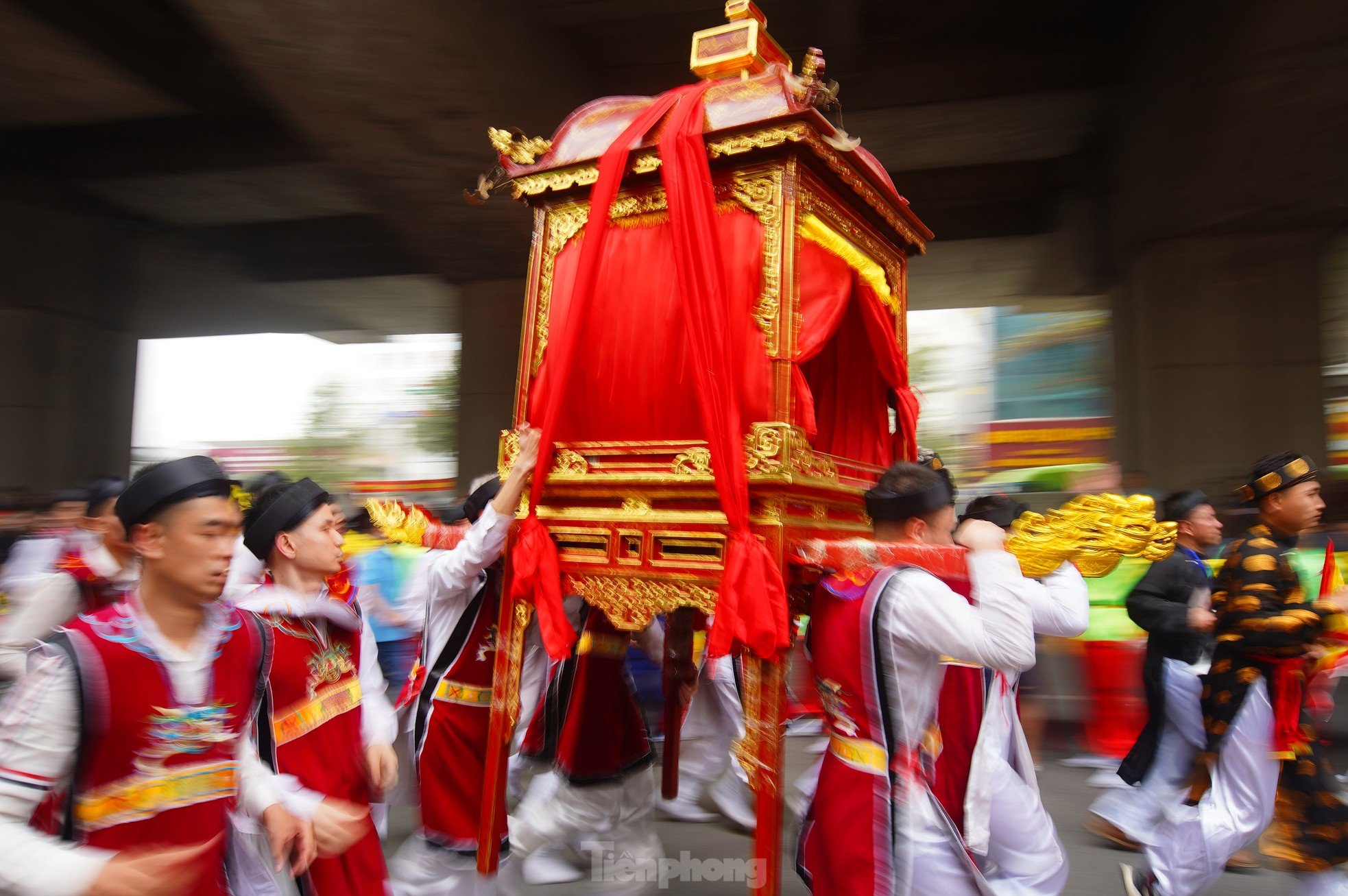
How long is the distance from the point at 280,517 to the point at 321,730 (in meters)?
0.53

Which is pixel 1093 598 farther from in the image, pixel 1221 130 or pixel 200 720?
pixel 200 720

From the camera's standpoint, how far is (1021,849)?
2.54 m

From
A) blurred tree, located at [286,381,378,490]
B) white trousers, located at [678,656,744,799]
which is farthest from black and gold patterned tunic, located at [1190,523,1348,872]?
blurred tree, located at [286,381,378,490]

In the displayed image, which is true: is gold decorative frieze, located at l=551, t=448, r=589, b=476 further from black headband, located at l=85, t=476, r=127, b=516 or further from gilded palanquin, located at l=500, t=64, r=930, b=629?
black headband, located at l=85, t=476, r=127, b=516

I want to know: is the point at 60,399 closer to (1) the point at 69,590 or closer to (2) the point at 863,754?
(1) the point at 69,590

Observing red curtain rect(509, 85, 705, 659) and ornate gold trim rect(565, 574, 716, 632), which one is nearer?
ornate gold trim rect(565, 574, 716, 632)

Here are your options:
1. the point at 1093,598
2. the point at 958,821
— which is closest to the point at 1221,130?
the point at 1093,598

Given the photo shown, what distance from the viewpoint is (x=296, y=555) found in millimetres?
2172

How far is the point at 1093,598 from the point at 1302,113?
12.4ft

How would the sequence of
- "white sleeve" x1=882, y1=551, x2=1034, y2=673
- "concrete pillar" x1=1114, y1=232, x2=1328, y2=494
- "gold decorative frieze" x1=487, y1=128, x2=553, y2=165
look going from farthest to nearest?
"concrete pillar" x1=1114, y1=232, x2=1328, y2=494, "gold decorative frieze" x1=487, y1=128, x2=553, y2=165, "white sleeve" x1=882, y1=551, x2=1034, y2=673

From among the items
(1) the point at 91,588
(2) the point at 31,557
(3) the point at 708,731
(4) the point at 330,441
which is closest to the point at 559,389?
(1) the point at 91,588

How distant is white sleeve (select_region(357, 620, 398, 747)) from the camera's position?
7.05 feet

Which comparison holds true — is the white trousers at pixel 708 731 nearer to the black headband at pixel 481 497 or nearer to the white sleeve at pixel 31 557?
the black headband at pixel 481 497

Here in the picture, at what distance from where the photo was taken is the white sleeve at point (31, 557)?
3.88 meters
